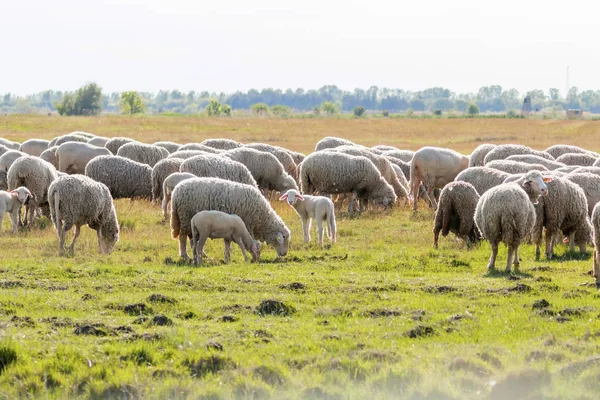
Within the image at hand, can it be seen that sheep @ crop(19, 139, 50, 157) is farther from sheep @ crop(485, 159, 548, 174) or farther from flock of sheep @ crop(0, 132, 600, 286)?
sheep @ crop(485, 159, 548, 174)

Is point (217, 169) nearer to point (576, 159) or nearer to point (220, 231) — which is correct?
point (220, 231)

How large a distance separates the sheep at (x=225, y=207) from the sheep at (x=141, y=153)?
36.5 feet

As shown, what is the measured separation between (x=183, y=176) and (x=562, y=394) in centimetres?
1322

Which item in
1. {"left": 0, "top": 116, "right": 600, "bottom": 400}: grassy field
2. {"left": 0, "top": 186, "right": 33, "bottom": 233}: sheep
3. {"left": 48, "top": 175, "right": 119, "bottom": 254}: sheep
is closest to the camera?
{"left": 0, "top": 116, "right": 600, "bottom": 400}: grassy field

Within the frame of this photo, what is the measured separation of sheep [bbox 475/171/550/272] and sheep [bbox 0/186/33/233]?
30.3 feet

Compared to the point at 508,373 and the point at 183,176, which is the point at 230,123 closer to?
the point at 183,176

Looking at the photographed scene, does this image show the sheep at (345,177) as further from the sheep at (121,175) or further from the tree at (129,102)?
the tree at (129,102)

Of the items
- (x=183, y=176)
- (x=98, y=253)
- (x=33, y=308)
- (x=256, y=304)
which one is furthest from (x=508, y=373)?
(x=183, y=176)

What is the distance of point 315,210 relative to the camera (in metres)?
18.3

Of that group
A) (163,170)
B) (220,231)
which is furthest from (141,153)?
(220,231)

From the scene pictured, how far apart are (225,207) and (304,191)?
327 inches

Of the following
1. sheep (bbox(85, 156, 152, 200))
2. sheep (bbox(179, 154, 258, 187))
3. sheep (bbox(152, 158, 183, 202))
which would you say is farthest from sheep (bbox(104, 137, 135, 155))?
sheep (bbox(179, 154, 258, 187))

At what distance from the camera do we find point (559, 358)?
29.7ft

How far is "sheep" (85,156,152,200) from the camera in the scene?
2344 centimetres
